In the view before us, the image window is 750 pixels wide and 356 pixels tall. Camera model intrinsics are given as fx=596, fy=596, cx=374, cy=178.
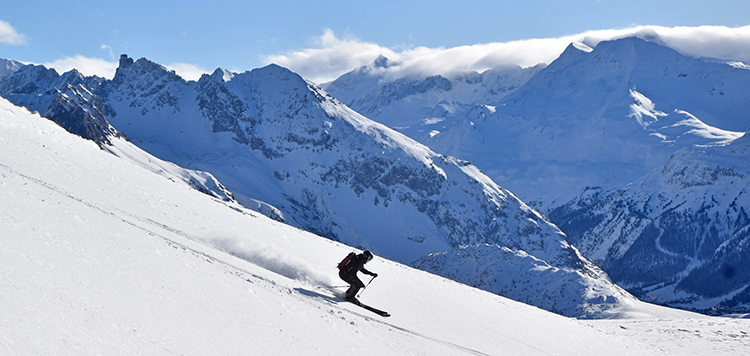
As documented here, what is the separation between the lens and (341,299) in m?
19.6

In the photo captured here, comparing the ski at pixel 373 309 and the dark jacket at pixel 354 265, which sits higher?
the dark jacket at pixel 354 265

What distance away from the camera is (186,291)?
1413 centimetres

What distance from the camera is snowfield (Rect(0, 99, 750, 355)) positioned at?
11.2m

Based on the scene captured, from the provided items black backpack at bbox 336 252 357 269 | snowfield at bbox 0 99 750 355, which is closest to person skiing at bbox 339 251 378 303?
black backpack at bbox 336 252 357 269

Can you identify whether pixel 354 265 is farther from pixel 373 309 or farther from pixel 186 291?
pixel 186 291

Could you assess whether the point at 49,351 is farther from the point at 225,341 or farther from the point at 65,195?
the point at 65,195

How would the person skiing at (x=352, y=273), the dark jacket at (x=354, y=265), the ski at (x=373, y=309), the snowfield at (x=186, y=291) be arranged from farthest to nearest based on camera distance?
the dark jacket at (x=354, y=265), the person skiing at (x=352, y=273), the ski at (x=373, y=309), the snowfield at (x=186, y=291)

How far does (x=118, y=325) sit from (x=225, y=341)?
208 cm

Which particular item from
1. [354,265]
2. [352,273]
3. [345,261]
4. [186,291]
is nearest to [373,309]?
[352,273]

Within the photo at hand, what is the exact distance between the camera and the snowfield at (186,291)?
11.2 m

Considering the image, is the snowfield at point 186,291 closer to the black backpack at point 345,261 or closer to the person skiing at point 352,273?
the person skiing at point 352,273

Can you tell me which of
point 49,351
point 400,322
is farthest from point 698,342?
point 49,351

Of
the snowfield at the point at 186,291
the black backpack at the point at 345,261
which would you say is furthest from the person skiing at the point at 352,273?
the snowfield at the point at 186,291

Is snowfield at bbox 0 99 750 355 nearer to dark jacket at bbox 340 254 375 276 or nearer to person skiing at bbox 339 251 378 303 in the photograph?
person skiing at bbox 339 251 378 303
